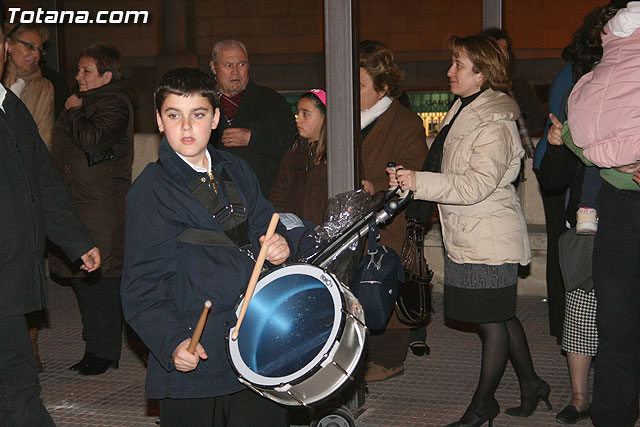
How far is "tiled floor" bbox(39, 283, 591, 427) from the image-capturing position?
5086mm

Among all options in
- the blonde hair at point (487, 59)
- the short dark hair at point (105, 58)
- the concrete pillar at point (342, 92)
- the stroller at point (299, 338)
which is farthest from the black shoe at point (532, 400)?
the short dark hair at point (105, 58)

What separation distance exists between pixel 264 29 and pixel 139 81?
10.1ft

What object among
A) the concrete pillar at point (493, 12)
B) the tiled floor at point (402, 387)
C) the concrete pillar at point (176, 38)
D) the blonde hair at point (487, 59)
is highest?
the concrete pillar at point (176, 38)

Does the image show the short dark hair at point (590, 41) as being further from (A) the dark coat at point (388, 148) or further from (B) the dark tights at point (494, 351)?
(B) the dark tights at point (494, 351)

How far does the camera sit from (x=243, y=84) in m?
6.14

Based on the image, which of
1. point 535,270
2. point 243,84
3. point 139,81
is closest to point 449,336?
point 535,270

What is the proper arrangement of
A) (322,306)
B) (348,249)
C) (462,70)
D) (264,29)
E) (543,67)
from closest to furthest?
(322,306) → (348,249) → (462,70) → (543,67) → (264,29)

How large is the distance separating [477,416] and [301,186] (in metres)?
1.68

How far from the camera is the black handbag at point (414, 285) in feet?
15.8

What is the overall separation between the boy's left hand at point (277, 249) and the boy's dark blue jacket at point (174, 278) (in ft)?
0.26

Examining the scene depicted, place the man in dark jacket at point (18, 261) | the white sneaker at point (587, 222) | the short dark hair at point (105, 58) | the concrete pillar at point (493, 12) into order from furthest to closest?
the concrete pillar at point (493, 12) < the short dark hair at point (105, 58) < the white sneaker at point (587, 222) < the man in dark jacket at point (18, 261)

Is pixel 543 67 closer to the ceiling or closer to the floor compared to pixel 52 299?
closer to the ceiling

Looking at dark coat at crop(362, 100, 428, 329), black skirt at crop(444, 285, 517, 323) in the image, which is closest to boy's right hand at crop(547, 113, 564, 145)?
black skirt at crop(444, 285, 517, 323)

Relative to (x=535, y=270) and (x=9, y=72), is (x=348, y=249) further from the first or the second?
(x=535, y=270)
